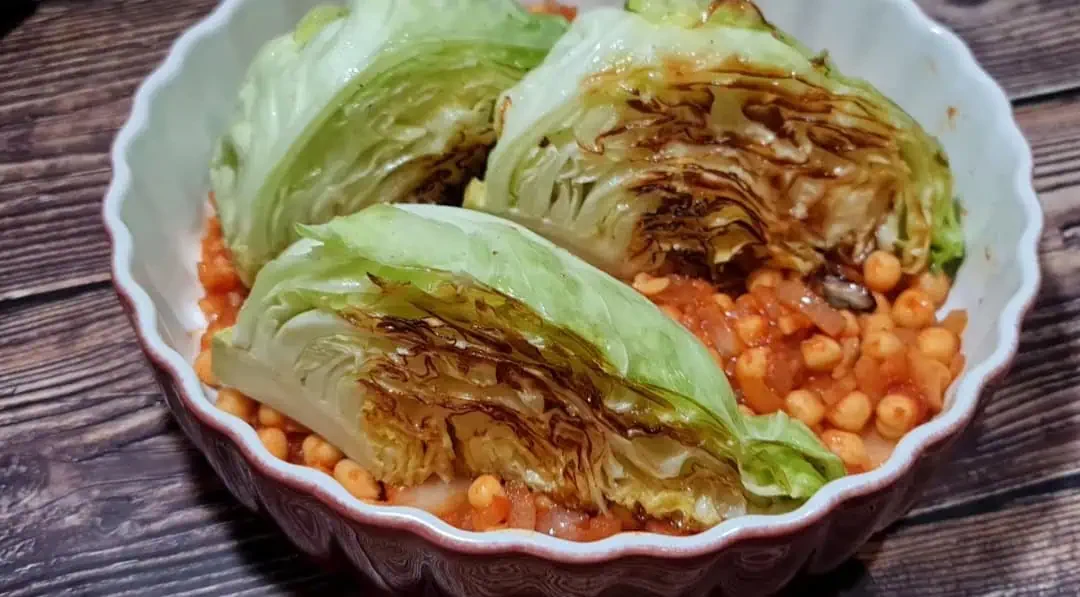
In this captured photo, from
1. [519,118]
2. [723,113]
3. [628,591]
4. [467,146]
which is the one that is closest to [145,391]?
[467,146]

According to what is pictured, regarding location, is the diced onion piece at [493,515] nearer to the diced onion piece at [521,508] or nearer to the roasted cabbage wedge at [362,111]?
the diced onion piece at [521,508]

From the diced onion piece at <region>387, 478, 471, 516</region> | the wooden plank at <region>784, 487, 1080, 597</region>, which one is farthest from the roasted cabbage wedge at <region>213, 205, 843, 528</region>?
the wooden plank at <region>784, 487, 1080, 597</region>

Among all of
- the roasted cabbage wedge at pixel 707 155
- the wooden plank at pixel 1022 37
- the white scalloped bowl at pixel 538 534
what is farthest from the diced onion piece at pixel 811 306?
the wooden plank at pixel 1022 37

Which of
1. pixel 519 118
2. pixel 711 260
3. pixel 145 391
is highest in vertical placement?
pixel 519 118

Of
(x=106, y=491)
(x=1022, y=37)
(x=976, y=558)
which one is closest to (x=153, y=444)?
(x=106, y=491)

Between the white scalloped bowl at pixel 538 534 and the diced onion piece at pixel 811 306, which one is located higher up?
the white scalloped bowl at pixel 538 534

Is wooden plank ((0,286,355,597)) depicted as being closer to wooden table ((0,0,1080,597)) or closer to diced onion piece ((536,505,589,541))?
wooden table ((0,0,1080,597))

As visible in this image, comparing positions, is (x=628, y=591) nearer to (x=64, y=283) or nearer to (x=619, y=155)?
(x=619, y=155)
